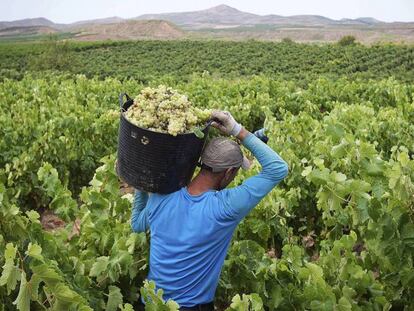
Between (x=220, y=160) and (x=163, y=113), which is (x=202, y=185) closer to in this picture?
(x=220, y=160)

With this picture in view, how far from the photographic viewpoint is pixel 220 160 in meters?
2.64

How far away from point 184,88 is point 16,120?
23.3 feet

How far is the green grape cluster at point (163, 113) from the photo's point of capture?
8.59ft

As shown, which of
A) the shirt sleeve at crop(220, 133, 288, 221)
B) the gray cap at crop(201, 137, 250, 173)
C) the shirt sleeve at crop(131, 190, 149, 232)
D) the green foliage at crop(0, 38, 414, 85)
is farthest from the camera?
the green foliage at crop(0, 38, 414, 85)

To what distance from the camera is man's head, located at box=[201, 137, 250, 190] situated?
265 cm

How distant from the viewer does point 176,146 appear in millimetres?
2631

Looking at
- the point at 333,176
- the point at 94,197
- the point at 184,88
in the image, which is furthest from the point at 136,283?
the point at 184,88

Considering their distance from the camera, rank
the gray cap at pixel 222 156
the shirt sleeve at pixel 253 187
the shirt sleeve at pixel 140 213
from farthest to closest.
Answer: the shirt sleeve at pixel 140 213
the gray cap at pixel 222 156
the shirt sleeve at pixel 253 187

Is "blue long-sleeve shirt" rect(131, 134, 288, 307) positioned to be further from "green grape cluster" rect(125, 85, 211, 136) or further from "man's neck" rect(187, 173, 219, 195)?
"green grape cluster" rect(125, 85, 211, 136)

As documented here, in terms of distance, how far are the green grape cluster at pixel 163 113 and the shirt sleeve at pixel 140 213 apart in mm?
523

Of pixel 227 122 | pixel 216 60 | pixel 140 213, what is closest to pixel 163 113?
pixel 227 122

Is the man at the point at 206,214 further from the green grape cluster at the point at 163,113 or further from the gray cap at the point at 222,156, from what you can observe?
the green grape cluster at the point at 163,113

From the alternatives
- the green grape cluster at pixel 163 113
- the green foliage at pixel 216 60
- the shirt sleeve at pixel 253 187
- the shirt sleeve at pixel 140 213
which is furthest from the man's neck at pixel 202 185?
the green foliage at pixel 216 60

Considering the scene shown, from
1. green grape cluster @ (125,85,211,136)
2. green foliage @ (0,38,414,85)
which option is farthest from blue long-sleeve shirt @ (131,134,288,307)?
green foliage @ (0,38,414,85)
